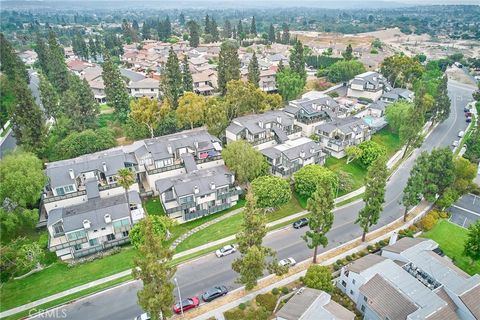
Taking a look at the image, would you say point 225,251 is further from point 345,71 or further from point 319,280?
point 345,71

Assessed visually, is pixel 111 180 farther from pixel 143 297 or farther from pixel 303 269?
pixel 303 269

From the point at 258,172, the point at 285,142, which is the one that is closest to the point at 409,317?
the point at 258,172

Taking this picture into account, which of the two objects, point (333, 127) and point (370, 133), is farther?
point (370, 133)

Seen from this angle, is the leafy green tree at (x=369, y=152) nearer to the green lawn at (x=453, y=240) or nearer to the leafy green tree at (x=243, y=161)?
the green lawn at (x=453, y=240)

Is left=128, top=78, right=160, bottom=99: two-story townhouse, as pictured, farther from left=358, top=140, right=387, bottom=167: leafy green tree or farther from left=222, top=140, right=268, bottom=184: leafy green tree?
left=358, top=140, right=387, bottom=167: leafy green tree

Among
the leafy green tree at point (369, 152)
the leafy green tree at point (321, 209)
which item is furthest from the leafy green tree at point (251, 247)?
the leafy green tree at point (369, 152)

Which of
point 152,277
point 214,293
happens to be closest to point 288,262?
point 214,293

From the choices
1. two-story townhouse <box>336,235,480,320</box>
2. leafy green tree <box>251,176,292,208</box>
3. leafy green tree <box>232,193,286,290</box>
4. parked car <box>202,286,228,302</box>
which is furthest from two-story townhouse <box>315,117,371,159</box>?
parked car <box>202,286,228,302</box>
